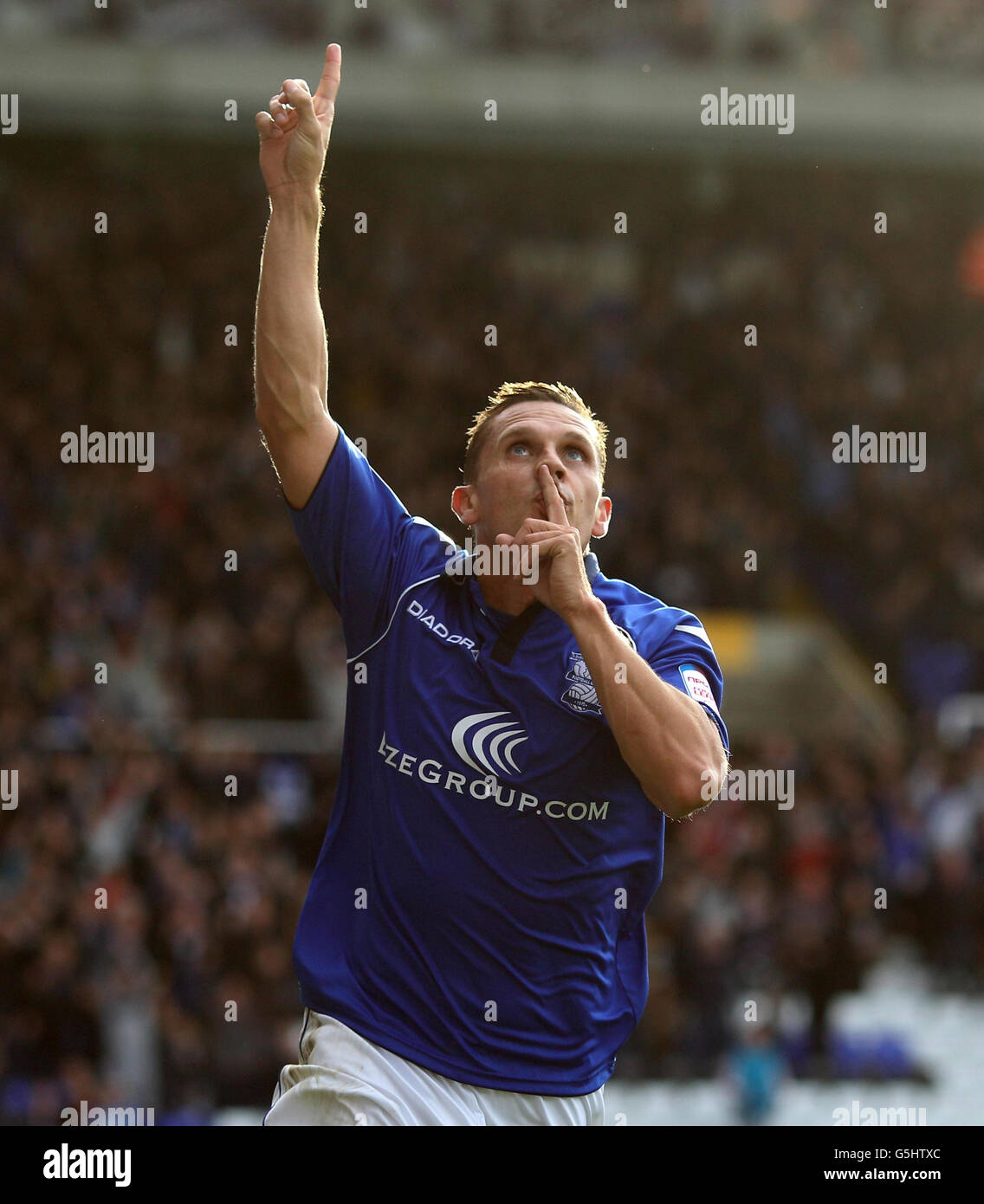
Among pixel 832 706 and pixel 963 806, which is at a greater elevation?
pixel 832 706

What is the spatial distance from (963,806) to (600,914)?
9396mm

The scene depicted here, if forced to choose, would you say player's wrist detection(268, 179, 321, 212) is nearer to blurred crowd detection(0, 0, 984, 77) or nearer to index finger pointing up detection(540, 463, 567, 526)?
index finger pointing up detection(540, 463, 567, 526)

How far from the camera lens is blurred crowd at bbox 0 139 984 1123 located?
9445 millimetres

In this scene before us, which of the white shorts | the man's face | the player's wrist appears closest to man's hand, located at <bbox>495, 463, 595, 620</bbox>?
the man's face

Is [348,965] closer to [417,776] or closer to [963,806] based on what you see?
[417,776]

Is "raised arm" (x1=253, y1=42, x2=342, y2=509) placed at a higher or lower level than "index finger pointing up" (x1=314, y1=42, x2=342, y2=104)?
lower

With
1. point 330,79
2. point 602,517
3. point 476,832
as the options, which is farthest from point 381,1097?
point 330,79

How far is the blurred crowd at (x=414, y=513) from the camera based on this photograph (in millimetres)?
9445

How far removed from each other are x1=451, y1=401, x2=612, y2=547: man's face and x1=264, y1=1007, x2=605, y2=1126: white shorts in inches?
41.8

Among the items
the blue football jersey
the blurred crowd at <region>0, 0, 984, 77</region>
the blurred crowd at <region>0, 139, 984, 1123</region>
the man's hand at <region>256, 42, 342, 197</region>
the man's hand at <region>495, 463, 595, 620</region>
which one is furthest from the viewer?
the blurred crowd at <region>0, 0, 984, 77</region>

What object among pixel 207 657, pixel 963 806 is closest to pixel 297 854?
pixel 207 657
